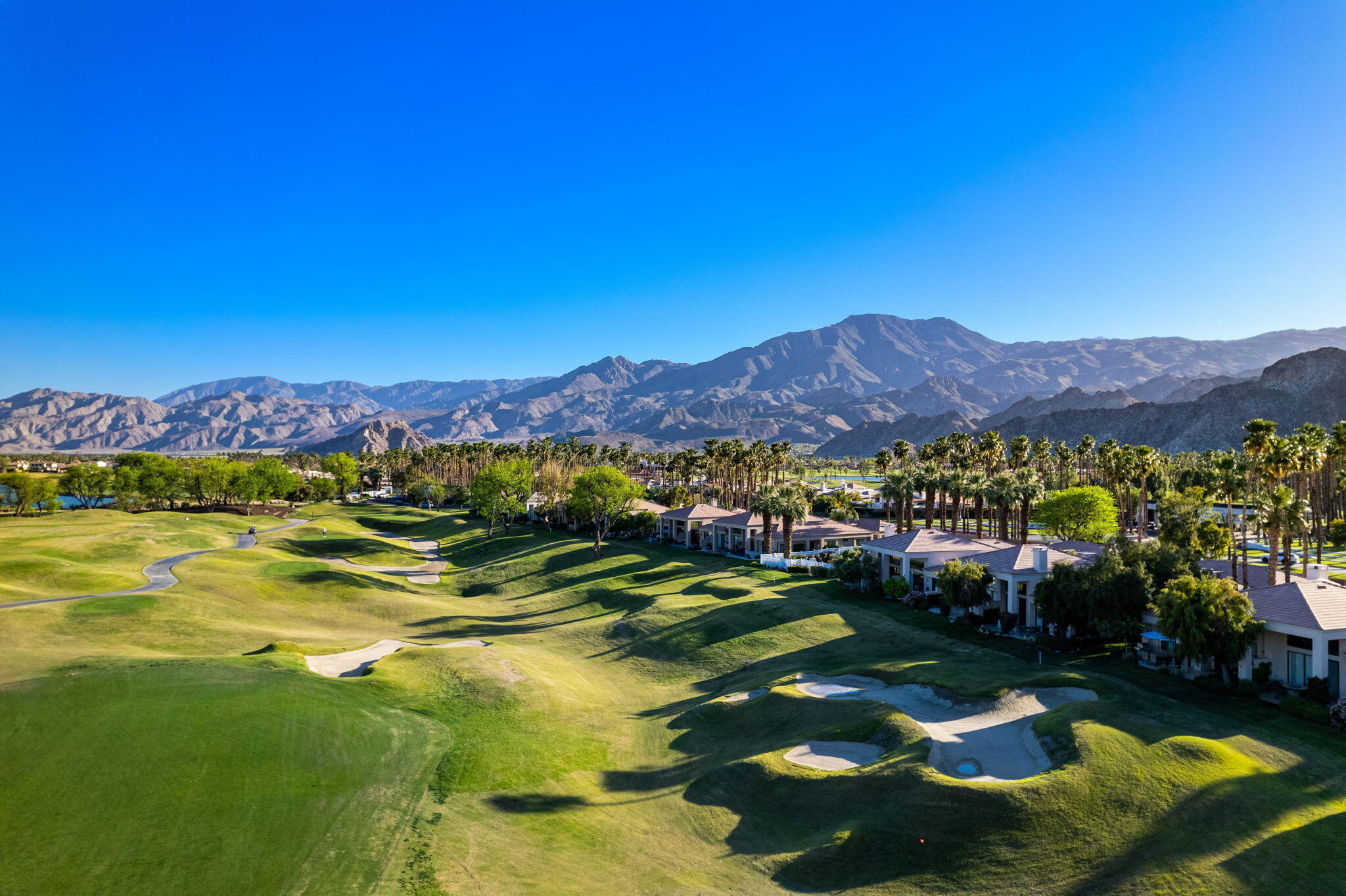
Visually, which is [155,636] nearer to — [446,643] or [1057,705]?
[446,643]

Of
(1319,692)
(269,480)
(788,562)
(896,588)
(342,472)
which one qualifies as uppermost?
(342,472)

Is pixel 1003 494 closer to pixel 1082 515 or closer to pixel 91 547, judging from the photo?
pixel 1082 515

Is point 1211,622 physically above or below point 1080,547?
above

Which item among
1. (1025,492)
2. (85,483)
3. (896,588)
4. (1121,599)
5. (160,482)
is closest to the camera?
(1121,599)

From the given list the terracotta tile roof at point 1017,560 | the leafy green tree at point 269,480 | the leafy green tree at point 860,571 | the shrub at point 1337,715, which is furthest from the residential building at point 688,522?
the leafy green tree at point 269,480

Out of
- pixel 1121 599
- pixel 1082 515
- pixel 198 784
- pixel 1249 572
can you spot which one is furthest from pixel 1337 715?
pixel 1082 515

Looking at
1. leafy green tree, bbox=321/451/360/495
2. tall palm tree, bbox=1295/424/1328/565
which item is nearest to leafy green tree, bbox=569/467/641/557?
tall palm tree, bbox=1295/424/1328/565

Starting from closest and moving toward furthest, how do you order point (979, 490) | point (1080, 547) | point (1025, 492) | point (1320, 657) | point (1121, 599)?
point (1320, 657), point (1121, 599), point (1080, 547), point (1025, 492), point (979, 490)
